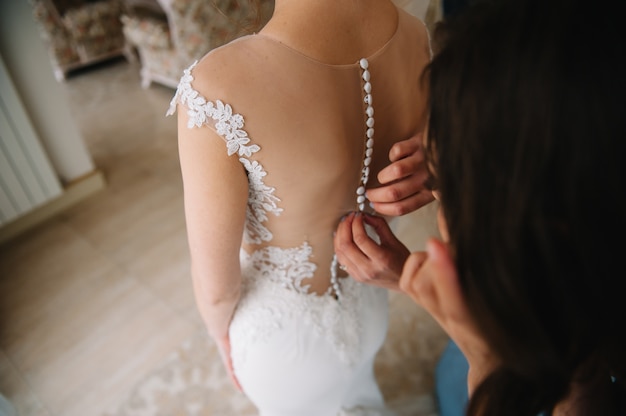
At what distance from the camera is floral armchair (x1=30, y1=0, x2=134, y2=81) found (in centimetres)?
379

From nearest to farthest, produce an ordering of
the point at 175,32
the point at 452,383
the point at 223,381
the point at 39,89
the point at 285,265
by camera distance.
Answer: the point at 285,265 → the point at 452,383 → the point at 223,381 → the point at 39,89 → the point at 175,32

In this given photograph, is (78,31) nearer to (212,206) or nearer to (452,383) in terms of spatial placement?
(212,206)

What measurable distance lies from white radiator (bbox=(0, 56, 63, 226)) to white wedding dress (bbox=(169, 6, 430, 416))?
1702 millimetres

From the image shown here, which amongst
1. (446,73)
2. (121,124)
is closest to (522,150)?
(446,73)

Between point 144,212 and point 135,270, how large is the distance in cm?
46

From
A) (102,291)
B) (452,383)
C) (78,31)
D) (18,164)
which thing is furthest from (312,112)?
(78,31)

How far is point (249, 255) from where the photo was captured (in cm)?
96

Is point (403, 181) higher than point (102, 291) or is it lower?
higher

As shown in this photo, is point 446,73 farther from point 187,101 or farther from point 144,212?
point 144,212

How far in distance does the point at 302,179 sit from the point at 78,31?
4231 millimetres

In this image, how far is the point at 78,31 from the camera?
3914 millimetres

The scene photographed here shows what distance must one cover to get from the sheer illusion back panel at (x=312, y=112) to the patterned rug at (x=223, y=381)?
40.3 inches

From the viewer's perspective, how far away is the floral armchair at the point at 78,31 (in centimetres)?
379

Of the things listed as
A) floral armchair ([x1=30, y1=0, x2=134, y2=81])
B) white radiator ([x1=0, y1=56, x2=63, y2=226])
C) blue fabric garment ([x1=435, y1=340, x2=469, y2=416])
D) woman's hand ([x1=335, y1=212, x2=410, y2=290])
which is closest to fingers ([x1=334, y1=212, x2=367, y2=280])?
woman's hand ([x1=335, y1=212, x2=410, y2=290])
